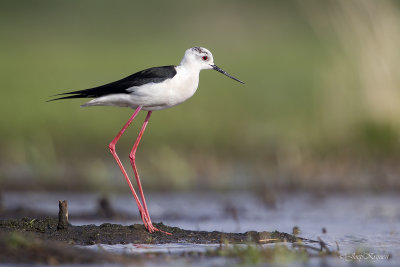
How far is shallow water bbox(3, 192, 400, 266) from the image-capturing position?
757 cm

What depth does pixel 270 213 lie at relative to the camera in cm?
955

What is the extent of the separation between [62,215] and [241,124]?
9206mm

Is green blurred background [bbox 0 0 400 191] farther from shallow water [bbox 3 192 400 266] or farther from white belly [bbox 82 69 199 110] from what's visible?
white belly [bbox 82 69 199 110]

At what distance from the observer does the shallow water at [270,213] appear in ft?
24.8

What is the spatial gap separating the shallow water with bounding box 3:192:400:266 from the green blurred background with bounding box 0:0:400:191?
578 mm

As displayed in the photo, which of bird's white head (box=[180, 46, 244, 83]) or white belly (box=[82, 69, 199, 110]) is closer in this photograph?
white belly (box=[82, 69, 199, 110])

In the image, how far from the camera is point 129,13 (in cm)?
4288

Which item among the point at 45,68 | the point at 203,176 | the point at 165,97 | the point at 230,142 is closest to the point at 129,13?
the point at 45,68

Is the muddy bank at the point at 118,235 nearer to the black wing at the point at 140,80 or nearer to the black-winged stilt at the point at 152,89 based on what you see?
the black-winged stilt at the point at 152,89

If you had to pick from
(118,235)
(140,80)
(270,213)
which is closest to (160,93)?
(140,80)

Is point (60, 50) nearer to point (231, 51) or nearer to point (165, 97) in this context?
point (231, 51)

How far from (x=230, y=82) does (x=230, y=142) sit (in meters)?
9.48

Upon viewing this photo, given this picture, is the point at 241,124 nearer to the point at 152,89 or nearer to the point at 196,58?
the point at 196,58

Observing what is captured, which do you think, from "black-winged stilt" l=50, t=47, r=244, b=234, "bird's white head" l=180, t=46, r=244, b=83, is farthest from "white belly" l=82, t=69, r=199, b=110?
"bird's white head" l=180, t=46, r=244, b=83
